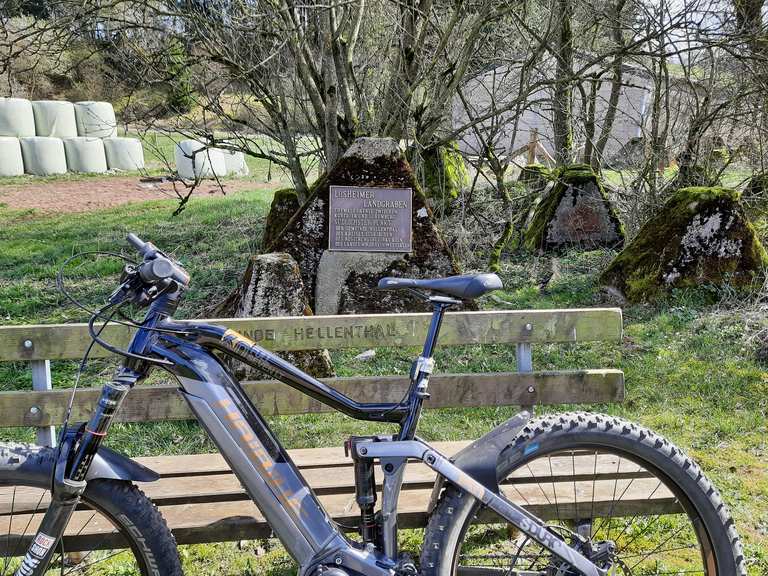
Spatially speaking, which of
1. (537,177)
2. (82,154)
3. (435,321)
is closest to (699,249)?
(537,177)

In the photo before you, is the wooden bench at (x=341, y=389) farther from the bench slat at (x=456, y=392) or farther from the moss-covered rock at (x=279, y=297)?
the moss-covered rock at (x=279, y=297)

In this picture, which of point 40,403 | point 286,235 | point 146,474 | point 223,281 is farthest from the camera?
point 223,281

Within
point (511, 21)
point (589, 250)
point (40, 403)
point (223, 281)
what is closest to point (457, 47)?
point (511, 21)

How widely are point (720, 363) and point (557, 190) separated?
4210 mm

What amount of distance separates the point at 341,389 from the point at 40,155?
1617 cm

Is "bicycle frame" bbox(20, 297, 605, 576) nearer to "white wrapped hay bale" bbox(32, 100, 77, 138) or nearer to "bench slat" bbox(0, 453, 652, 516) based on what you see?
"bench slat" bbox(0, 453, 652, 516)

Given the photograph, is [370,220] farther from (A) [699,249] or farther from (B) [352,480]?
(B) [352,480]

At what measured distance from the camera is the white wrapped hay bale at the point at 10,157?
53.1 feet

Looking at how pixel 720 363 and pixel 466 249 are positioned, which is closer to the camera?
pixel 720 363

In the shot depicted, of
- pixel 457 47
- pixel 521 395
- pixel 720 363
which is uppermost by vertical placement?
pixel 457 47

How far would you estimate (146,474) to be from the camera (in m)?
2.26

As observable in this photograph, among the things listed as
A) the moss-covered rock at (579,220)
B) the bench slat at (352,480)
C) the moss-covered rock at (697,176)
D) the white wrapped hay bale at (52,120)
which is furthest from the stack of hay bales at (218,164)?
the bench slat at (352,480)

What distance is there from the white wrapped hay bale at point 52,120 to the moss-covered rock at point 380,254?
53.1 feet

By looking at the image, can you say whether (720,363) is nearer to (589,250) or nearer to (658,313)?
(658,313)
